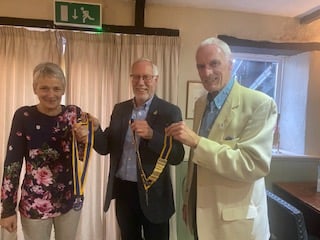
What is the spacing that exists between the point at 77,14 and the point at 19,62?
59 cm

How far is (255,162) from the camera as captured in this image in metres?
1.17

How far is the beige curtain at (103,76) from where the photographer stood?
2467 millimetres

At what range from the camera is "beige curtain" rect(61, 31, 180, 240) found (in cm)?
247

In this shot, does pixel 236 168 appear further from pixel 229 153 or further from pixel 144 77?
pixel 144 77

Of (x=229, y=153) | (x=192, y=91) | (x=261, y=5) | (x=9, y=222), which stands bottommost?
(x=9, y=222)

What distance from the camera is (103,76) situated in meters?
2.52

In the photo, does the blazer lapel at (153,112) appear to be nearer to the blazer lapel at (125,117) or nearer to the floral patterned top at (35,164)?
the blazer lapel at (125,117)

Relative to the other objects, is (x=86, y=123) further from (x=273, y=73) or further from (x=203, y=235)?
(x=273, y=73)

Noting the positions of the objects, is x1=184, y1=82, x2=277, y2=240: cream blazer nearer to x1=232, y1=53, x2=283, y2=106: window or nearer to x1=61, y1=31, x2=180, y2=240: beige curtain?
x1=61, y1=31, x2=180, y2=240: beige curtain

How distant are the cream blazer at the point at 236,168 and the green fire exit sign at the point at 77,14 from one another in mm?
1537

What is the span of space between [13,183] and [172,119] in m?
0.87

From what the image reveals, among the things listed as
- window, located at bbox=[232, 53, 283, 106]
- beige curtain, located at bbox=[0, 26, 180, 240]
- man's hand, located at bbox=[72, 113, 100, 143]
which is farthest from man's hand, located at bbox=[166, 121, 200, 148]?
window, located at bbox=[232, 53, 283, 106]

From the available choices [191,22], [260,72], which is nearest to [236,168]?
[191,22]

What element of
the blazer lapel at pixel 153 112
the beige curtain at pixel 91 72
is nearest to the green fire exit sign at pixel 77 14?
the beige curtain at pixel 91 72
